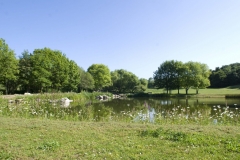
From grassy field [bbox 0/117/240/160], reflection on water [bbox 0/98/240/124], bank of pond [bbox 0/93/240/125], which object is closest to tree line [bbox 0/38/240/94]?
bank of pond [bbox 0/93/240/125]

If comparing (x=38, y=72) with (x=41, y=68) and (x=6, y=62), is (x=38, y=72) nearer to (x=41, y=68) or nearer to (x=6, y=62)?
(x=41, y=68)

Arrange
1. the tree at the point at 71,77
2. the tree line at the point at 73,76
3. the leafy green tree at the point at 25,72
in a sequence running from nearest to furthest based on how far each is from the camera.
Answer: the tree line at the point at 73,76
the leafy green tree at the point at 25,72
the tree at the point at 71,77

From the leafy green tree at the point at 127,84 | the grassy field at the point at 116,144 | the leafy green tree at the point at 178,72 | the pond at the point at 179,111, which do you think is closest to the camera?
the grassy field at the point at 116,144

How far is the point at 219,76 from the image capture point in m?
81.9

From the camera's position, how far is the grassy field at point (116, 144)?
510cm

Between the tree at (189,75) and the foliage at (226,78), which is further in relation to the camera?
the foliage at (226,78)

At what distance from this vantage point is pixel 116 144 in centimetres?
600

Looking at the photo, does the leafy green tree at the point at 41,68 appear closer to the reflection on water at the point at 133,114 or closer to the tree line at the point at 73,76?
the tree line at the point at 73,76

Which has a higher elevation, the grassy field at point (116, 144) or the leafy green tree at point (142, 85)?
the leafy green tree at point (142, 85)

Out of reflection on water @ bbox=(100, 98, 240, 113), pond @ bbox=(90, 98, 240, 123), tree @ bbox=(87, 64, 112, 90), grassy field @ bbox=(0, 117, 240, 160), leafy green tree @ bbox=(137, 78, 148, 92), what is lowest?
reflection on water @ bbox=(100, 98, 240, 113)

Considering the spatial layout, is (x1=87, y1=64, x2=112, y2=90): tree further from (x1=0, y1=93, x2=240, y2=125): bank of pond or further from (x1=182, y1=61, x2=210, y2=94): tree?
(x1=0, y1=93, x2=240, y2=125): bank of pond

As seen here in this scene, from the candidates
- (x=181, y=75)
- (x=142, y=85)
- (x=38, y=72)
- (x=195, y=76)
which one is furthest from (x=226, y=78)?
(x=38, y=72)

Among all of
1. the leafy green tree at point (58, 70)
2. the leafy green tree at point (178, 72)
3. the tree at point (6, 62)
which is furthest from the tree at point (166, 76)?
the tree at point (6, 62)

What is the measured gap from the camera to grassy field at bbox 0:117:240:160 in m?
5.10
